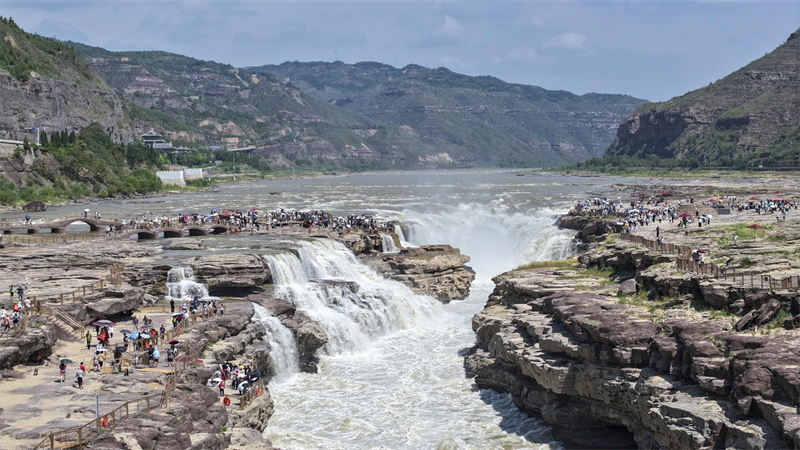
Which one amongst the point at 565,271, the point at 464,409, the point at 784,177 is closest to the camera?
the point at 464,409

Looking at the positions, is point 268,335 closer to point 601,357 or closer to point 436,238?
point 601,357

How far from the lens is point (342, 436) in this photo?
3741 cm

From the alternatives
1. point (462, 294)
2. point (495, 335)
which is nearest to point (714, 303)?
point (495, 335)

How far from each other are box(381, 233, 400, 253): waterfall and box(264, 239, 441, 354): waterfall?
9.61 metres

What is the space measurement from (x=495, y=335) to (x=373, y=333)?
1450 centimetres

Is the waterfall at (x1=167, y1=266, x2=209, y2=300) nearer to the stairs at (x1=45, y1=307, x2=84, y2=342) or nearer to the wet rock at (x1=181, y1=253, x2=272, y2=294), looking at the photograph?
the wet rock at (x1=181, y1=253, x2=272, y2=294)

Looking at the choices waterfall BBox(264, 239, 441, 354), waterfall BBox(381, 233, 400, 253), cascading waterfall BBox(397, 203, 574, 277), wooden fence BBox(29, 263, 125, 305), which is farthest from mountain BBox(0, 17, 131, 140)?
wooden fence BBox(29, 263, 125, 305)

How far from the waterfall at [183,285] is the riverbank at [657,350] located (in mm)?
18066

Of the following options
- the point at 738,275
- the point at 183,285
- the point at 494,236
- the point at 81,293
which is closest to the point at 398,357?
the point at 183,285

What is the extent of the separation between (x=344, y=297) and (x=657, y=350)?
28.7m

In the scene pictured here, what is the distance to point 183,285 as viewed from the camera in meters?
51.8

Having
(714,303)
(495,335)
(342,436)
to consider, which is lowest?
(342,436)

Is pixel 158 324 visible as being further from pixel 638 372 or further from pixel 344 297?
pixel 638 372

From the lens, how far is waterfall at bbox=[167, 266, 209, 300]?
51.5m
